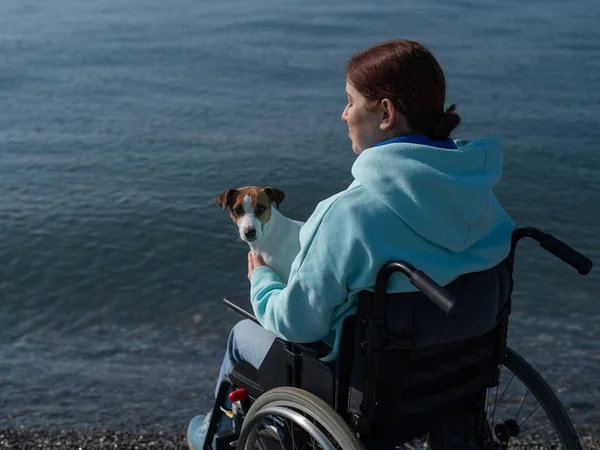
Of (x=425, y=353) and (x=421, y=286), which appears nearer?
(x=421, y=286)

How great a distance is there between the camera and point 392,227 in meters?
2.58

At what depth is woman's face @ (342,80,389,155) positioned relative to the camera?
8.98 feet

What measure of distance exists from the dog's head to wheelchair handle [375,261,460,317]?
1.54 metres

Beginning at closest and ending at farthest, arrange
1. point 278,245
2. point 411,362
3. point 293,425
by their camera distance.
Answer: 1. point 411,362
2. point 293,425
3. point 278,245

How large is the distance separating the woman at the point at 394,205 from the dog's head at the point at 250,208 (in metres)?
1.20

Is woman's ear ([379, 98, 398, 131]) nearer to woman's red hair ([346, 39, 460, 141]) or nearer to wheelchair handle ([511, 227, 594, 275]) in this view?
woman's red hair ([346, 39, 460, 141])

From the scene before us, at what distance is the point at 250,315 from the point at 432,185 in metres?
0.93

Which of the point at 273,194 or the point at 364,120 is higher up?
the point at 364,120

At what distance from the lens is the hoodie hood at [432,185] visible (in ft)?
8.42

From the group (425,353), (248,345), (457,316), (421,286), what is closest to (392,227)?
(421,286)

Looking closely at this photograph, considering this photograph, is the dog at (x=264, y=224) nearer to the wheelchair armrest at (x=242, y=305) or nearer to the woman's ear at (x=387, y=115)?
the wheelchair armrest at (x=242, y=305)

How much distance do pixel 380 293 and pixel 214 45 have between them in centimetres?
1424

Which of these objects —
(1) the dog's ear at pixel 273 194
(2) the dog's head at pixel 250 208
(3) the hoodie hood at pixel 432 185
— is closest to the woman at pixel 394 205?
(3) the hoodie hood at pixel 432 185

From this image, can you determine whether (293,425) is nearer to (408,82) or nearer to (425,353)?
(425,353)
